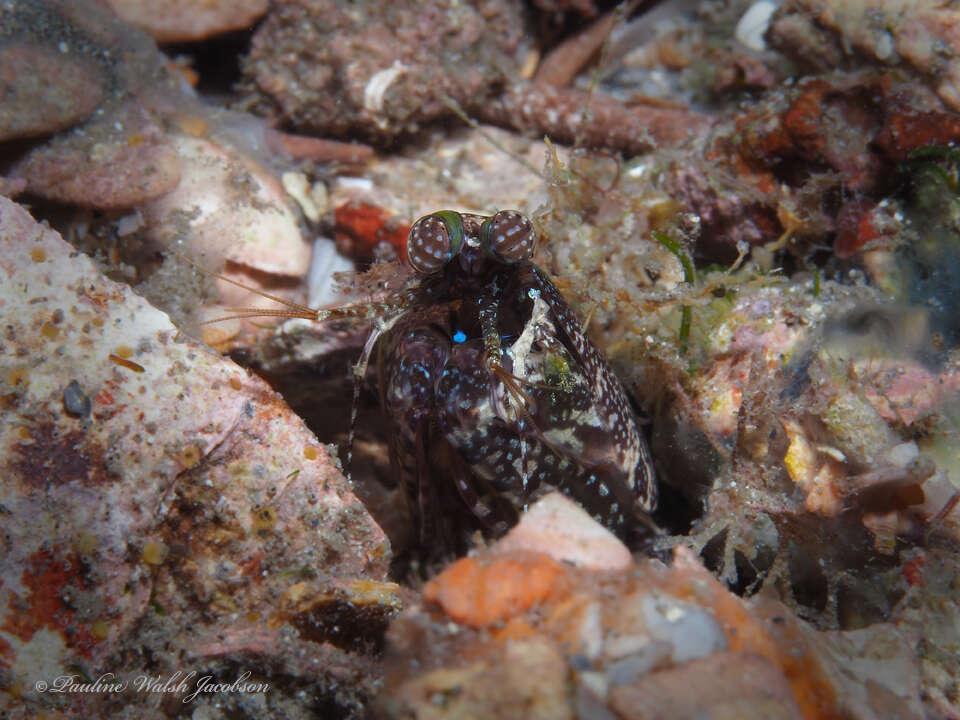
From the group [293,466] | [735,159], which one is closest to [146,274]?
[293,466]

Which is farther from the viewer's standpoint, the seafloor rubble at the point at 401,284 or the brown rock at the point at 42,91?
the brown rock at the point at 42,91

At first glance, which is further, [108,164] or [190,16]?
[190,16]

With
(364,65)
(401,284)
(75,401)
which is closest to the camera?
(75,401)

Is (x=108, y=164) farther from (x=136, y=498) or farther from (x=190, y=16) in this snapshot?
(x=136, y=498)

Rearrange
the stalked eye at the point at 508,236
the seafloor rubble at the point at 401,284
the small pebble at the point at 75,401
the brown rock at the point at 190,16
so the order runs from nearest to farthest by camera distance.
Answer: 1. the seafloor rubble at the point at 401,284
2. the small pebble at the point at 75,401
3. the stalked eye at the point at 508,236
4. the brown rock at the point at 190,16

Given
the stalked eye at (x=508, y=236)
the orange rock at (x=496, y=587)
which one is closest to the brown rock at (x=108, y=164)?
the stalked eye at (x=508, y=236)

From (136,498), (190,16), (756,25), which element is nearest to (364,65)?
(190,16)

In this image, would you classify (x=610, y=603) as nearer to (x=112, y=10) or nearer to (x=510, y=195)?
(x=510, y=195)

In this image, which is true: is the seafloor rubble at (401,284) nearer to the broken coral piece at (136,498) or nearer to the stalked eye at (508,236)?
the broken coral piece at (136,498)
